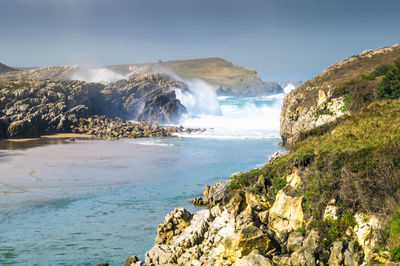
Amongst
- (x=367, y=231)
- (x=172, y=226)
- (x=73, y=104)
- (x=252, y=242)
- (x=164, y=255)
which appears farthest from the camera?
(x=73, y=104)

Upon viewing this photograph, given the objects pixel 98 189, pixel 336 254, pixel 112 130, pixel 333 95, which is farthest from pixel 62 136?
pixel 336 254

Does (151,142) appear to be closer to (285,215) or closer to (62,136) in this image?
(62,136)

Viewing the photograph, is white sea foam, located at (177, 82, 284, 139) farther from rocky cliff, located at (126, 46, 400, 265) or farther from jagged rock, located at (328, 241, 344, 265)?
jagged rock, located at (328, 241, 344, 265)

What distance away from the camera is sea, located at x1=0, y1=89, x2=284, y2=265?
54.6ft

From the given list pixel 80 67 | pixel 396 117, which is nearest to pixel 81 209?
pixel 396 117

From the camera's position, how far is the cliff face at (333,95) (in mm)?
33156

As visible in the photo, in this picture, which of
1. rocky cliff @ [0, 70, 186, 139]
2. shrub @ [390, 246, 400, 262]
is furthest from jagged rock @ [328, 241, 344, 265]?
rocky cliff @ [0, 70, 186, 139]

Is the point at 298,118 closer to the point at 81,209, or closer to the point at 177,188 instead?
the point at 177,188

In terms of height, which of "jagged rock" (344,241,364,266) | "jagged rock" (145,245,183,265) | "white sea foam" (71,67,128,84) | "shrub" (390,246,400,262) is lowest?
"jagged rock" (145,245,183,265)

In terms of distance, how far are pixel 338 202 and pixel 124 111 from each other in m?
83.0

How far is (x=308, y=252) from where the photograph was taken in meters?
11.0

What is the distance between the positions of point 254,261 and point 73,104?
72.2 meters

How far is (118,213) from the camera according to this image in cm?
2128

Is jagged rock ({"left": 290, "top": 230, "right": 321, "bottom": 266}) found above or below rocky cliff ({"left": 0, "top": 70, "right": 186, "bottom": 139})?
below
